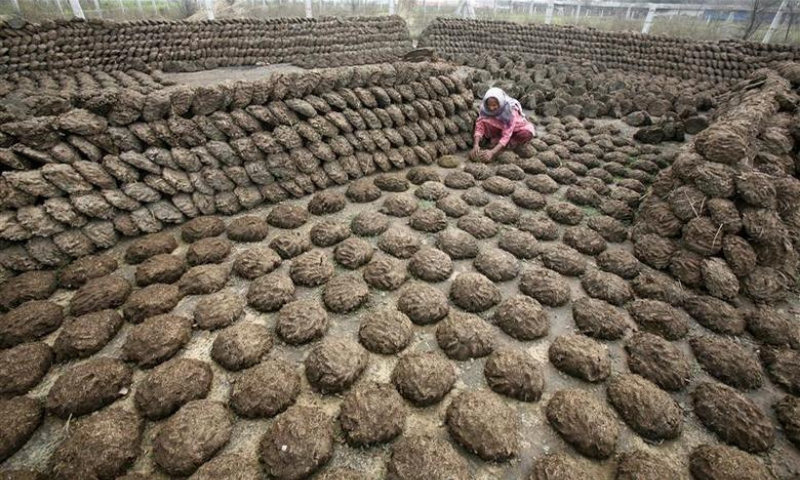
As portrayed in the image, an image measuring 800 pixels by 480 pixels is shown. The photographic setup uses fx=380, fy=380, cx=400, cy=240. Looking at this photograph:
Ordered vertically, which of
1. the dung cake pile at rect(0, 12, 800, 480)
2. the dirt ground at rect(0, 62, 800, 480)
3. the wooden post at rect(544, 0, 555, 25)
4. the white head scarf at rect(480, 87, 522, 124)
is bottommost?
the dirt ground at rect(0, 62, 800, 480)

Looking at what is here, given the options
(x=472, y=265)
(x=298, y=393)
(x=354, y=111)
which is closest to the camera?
(x=298, y=393)

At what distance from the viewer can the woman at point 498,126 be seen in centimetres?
653

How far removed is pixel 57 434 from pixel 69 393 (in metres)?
0.25

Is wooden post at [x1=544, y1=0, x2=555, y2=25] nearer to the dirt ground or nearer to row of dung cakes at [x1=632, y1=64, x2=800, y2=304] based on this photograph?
row of dung cakes at [x1=632, y1=64, x2=800, y2=304]

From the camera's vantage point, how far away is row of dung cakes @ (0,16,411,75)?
404 inches

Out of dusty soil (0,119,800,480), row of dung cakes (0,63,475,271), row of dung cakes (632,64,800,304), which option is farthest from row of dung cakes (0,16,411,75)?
row of dung cakes (632,64,800,304)

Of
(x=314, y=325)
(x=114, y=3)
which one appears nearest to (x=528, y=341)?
(x=314, y=325)

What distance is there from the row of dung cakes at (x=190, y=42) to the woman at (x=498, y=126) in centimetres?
881

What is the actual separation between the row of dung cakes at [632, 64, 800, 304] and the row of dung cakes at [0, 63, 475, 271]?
3.44 metres

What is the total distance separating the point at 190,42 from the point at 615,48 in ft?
48.3

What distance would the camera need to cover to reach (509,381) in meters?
2.89

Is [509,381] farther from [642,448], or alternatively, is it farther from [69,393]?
[69,393]

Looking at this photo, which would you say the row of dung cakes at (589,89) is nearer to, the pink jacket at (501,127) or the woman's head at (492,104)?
the pink jacket at (501,127)

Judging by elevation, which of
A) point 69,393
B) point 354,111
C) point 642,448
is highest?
point 354,111
